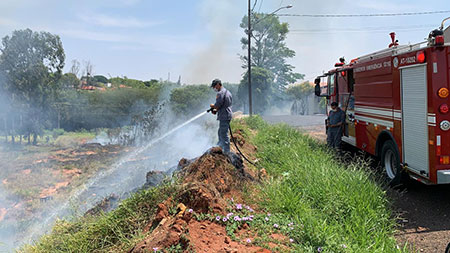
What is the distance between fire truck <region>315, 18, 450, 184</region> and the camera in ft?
16.8

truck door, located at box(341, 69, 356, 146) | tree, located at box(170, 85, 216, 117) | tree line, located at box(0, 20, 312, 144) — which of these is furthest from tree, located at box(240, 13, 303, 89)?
truck door, located at box(341, 69, 356, 146)

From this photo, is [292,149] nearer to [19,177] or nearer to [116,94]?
[19,177]

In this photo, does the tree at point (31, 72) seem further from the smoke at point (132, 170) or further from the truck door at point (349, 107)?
the truck door at point (349, 107)

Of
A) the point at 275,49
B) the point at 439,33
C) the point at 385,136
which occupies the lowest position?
the point at 385,136

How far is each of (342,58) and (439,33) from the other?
548 centimetres

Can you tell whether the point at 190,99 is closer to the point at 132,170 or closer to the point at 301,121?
the point at 301,121

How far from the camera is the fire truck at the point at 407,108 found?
5.11m

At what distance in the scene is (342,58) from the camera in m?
10.5

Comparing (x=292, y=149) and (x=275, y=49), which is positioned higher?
(x=275, y=49)

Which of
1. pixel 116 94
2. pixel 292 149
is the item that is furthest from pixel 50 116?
pixel 292 149

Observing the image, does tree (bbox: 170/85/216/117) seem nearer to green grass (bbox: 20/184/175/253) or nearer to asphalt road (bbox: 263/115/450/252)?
asphalt road (bbox: 263/115/450/252)

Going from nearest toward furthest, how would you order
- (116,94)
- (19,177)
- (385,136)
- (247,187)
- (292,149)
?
(247,187) → (385,136) → (292,149) → (19,177) → (116,94)

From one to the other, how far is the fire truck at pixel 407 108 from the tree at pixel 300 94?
32.8 meters

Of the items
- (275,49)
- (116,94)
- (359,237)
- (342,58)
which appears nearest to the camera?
(359,237)
